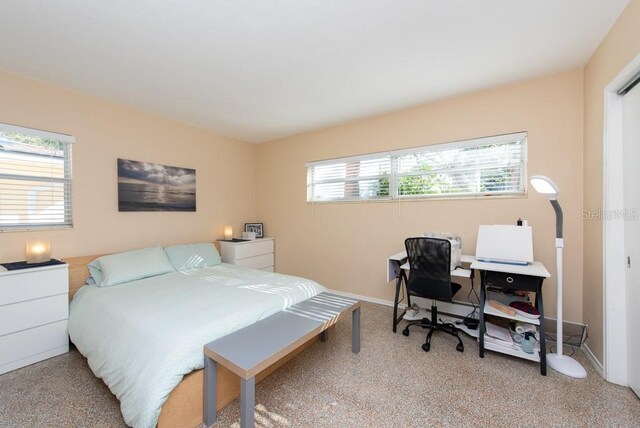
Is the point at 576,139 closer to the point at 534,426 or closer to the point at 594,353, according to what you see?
the point at 594,353

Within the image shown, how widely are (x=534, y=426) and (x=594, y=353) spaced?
1.16 meters

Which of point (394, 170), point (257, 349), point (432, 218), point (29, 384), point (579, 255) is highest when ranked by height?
point (394, 170)

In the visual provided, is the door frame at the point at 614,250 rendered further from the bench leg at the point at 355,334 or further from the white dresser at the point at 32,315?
the white dresser at the point at 32,315

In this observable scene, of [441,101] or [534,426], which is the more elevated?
[441,101]

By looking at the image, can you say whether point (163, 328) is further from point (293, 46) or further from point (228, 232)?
point (228, 232)

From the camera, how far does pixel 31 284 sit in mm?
2195

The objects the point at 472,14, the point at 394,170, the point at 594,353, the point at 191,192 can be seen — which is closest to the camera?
the point at 472,14

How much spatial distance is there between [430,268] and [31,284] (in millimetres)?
3461

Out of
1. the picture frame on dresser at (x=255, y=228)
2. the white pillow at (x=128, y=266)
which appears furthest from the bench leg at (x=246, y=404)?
the picture frame on dresser at (x=255, y=228)

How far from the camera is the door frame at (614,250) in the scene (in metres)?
1.86

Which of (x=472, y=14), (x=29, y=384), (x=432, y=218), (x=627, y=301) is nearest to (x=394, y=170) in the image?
(x=432, y=218)

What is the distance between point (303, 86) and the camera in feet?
9.04

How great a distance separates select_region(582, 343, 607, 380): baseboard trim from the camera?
198 centimetres

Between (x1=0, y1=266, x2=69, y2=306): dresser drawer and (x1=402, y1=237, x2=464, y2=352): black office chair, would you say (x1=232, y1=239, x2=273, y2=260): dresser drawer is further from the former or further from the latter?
(x1=402, y1=237, x2=464, y2=352): black office chair
